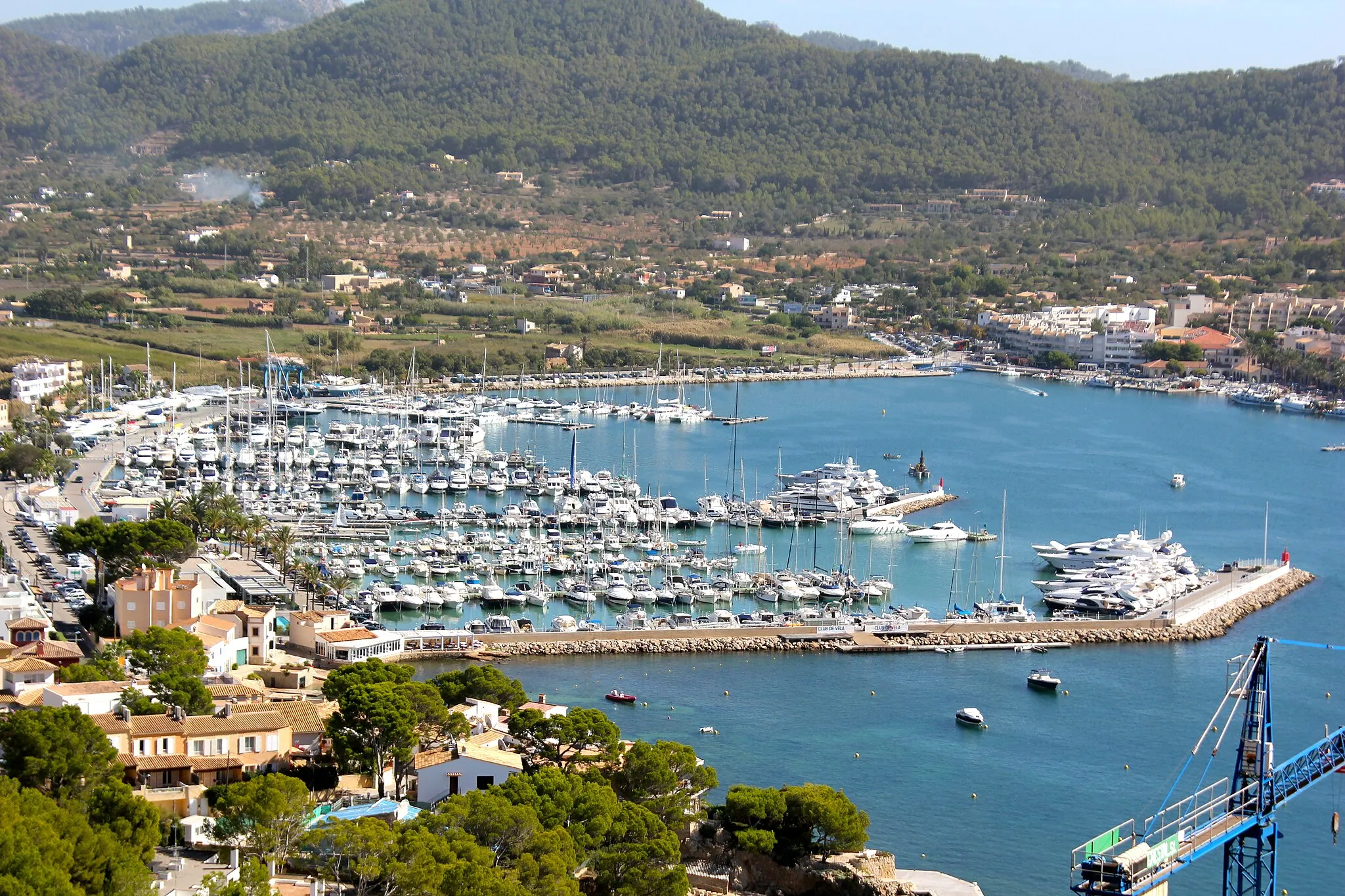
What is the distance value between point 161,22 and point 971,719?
449 feet

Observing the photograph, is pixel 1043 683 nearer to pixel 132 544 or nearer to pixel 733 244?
pixel 132 544

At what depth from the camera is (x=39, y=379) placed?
28891mm

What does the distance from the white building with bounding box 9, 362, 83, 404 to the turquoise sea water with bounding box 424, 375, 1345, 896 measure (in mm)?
7759

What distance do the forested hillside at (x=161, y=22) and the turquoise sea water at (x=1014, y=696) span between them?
116m

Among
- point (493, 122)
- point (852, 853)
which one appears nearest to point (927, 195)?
point (493, 122)

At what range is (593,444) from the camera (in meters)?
28.0

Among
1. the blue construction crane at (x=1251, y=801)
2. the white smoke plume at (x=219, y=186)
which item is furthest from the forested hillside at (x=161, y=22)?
the blue construction crane at (x=1251, y=801)

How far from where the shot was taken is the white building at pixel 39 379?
92.7 feet

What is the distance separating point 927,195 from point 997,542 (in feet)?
171

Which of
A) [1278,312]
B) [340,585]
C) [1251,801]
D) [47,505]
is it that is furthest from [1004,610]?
[1278,312]

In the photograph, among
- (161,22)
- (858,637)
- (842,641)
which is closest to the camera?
(842,641)

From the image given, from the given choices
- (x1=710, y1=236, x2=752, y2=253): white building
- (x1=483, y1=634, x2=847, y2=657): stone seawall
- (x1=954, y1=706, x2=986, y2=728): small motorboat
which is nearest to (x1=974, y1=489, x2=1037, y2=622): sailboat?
(x1=483, y1=634, x2=847, y2=657): stone seawall

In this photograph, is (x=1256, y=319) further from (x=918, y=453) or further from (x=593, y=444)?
(x=593, y=444)

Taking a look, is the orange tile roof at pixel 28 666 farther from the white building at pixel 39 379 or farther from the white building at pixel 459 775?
the white building at pixel 39 379
